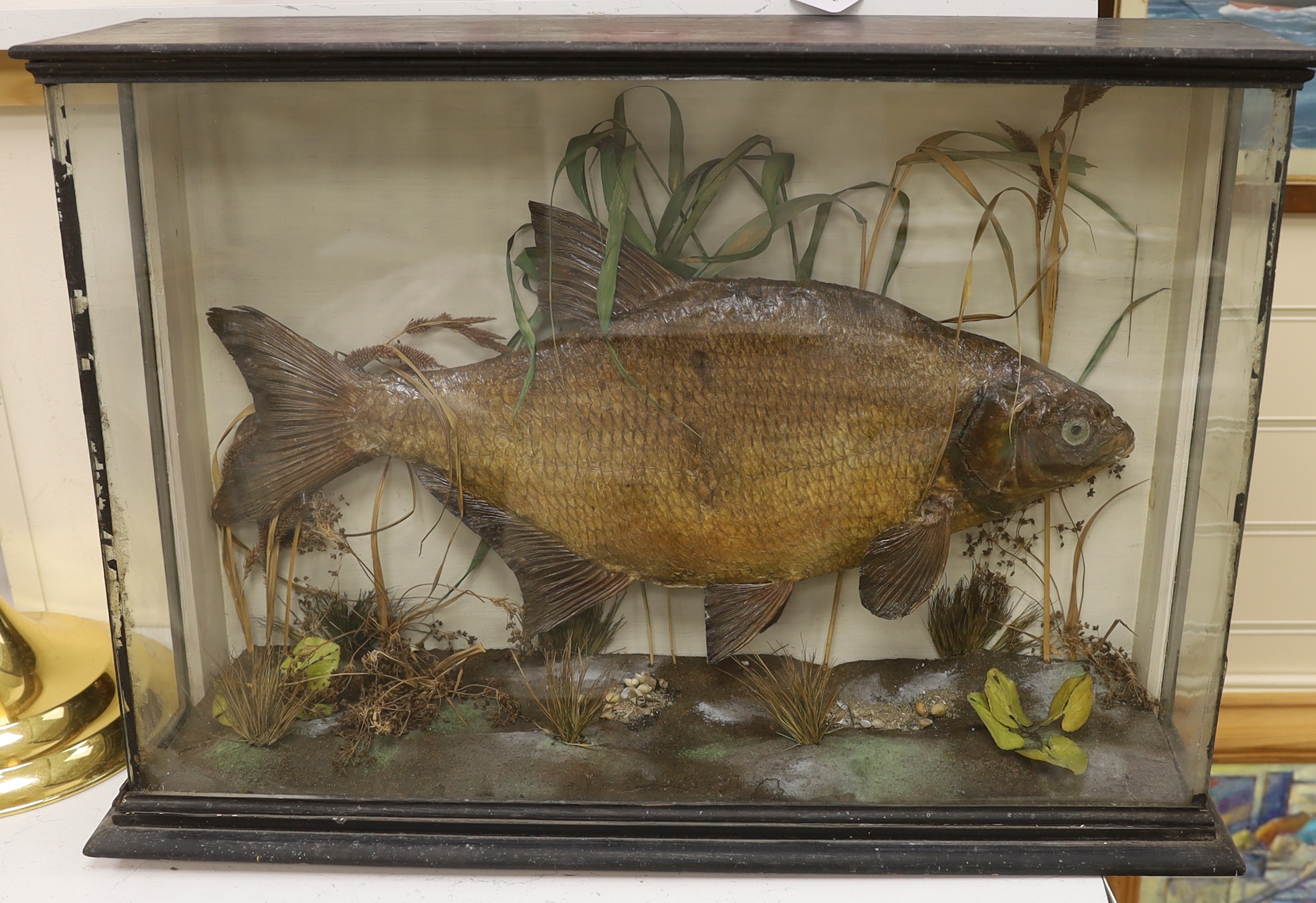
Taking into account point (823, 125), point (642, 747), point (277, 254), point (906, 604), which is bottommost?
point (642, 747)

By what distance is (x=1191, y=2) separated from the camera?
4.11ft

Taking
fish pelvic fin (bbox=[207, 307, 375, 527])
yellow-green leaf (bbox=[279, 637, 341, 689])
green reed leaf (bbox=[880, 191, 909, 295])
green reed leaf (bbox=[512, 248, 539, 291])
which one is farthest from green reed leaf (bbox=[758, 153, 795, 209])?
yellow-green leaf (bbox=[279, 637, 341, 689])

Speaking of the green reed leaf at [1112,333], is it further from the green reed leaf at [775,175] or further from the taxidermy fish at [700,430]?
the green reed leaf at [775,175]

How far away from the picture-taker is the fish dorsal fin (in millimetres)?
1023

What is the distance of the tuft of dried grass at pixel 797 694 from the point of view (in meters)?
1.10

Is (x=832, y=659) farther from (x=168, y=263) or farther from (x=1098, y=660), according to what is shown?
(x=168, y=263)

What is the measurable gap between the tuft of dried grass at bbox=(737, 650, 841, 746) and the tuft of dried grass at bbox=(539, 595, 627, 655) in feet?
0.54

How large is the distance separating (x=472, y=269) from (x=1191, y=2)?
991 millimetres

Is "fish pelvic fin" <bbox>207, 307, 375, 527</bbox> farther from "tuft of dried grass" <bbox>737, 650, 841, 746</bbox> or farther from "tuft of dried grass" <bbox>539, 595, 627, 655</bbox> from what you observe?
"tuft of dried grass" <bbox>737, 650, 841, 746</bbox>

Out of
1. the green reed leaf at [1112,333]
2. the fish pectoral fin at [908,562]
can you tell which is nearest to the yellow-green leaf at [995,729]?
the fish pectoral fin at [908,562]

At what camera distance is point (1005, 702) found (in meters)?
1.10

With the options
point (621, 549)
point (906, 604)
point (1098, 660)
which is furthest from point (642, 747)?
point (1098, 660)

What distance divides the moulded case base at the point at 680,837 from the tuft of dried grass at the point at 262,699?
0.26 feet

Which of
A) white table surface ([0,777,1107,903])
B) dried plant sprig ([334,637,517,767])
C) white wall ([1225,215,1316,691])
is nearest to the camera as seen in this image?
white table surface ([0,777,1107,903])
